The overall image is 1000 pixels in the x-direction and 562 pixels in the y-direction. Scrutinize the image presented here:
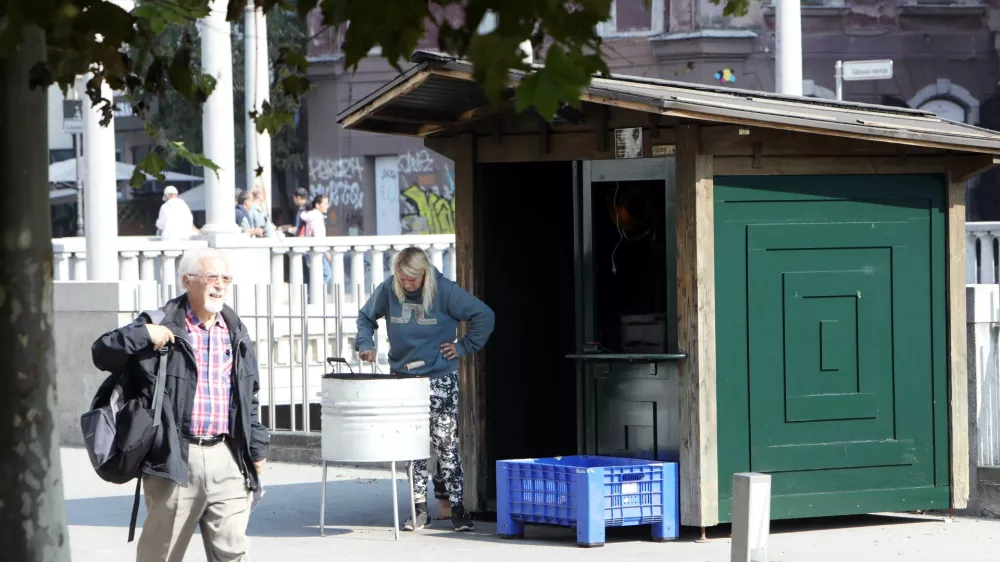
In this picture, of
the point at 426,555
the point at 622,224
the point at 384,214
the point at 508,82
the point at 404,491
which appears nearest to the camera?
the point at 508,82

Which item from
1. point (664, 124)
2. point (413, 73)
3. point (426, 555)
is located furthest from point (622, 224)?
point (426, 555)

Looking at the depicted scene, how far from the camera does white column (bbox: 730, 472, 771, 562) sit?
6.10 metres

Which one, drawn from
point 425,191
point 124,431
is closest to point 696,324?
point 124,431

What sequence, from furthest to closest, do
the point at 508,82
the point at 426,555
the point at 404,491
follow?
the point at 404,491, the point at 426,555, the point at 508,82

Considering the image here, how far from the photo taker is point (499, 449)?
1048 cm

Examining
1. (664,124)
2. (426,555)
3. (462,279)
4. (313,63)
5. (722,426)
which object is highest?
(313,63)

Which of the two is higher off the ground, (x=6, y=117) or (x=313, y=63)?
(x=313, y=63)

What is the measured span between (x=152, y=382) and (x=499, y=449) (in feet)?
13.2

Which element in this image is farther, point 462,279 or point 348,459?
point 462,279

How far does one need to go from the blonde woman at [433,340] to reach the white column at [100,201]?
559 centimetres

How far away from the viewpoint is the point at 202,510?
269 inches

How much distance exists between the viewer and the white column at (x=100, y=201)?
15.0 m

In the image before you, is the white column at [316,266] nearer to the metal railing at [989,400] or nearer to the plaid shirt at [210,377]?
the metal railing at [989,400]

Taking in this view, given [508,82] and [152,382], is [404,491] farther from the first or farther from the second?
[508,82]
